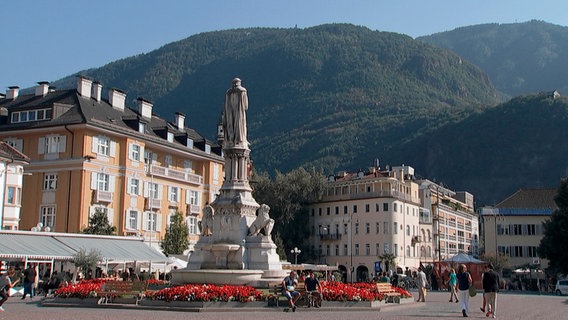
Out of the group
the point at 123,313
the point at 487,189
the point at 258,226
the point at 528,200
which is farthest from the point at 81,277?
the point at 487,189

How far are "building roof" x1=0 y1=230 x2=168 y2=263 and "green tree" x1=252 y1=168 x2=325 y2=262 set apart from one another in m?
37.1

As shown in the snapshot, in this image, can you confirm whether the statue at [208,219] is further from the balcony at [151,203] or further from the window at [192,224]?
the window at [192,224]

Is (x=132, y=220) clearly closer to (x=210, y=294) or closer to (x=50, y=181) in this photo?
(x=50, y=181)

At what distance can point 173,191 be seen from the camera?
2427 inches

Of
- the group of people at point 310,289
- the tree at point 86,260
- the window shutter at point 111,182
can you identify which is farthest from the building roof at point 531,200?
the group of people at point 310,289

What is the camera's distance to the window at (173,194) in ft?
201

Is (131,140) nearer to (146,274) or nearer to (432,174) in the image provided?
(146,274)

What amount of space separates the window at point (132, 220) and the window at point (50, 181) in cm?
593

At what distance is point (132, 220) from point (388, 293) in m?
32.6

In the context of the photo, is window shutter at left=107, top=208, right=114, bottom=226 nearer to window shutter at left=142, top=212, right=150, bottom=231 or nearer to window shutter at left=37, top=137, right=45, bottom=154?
window shutter at left=142, top=212, right=150, bottom=231

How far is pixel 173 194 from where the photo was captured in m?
61.7

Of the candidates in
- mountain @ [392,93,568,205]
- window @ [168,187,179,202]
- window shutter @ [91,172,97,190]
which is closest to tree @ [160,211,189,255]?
window @ [168,187,179,202]

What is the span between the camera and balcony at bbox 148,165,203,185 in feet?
193

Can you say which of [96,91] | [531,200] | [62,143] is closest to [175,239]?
[62,143]
